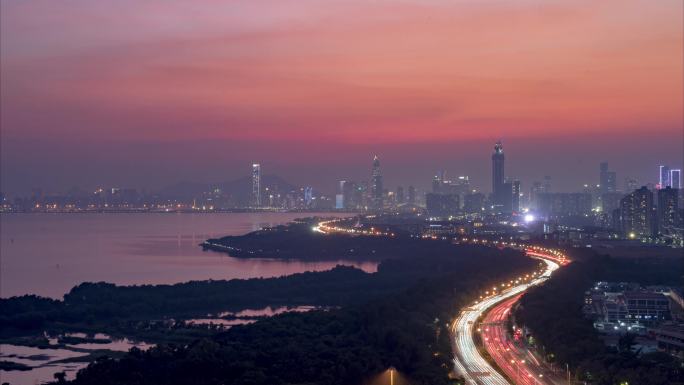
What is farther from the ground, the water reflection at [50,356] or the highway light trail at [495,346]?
the highway light trail at [495,346]

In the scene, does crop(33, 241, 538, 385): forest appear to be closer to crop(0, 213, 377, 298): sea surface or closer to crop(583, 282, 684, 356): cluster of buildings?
crop(583, 282, 684, 356): cluster of buildings

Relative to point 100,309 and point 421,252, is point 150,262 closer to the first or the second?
point 421,252

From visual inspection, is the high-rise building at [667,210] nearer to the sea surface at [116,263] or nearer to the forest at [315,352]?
the sea surface at [116,263]

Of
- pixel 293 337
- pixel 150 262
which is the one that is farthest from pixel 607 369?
pixel 150 262

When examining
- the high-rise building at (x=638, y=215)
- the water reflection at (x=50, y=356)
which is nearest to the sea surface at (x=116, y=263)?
the water reflection at (x=50, y=356)

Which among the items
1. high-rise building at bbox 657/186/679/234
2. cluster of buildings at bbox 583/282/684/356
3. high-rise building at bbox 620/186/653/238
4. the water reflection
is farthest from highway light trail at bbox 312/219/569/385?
high-rise building at bbox 657/186/679/234

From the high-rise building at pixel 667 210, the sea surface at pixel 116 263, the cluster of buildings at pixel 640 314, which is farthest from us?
the high-rise building at pixel 667 210
